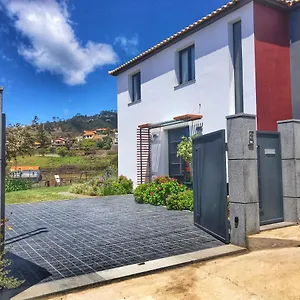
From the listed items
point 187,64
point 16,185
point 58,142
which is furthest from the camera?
point 58,142

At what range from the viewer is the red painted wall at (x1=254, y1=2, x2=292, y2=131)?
9820 millimetres

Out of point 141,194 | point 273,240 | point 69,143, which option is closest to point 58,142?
point 69,143

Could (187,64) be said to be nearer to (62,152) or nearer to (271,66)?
(271,66)

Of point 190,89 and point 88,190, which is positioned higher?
point 190,89

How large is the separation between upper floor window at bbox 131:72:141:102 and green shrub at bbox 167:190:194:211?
748 centimetres

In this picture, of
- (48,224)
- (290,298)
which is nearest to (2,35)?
(48,224)

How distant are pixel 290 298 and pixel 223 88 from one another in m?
8.25

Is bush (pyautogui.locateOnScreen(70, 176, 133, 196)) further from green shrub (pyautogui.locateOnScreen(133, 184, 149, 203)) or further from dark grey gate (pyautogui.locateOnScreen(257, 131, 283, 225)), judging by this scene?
dark grey gate (pyautogui.locateOnScreen(257, 131, 283, 225))

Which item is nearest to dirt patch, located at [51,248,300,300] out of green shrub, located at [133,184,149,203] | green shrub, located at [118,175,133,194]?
green shrub, located at [133,184,149,203]

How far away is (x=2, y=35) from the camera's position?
78.6ft

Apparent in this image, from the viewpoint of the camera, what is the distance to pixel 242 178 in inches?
235

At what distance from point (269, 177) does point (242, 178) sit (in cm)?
105

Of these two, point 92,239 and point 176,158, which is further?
point 176,158

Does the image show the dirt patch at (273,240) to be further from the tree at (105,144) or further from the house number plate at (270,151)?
the tree at (105,144)
